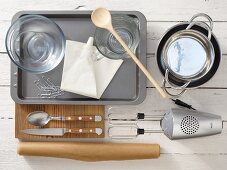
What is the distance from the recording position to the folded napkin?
882 mm

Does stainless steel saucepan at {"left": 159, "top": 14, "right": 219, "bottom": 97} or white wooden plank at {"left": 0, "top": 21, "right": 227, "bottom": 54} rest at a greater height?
white wooden plank at {"left": 0, "top": 21, "right": 227, "bottom": 54}

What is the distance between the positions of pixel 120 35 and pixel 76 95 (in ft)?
0.55

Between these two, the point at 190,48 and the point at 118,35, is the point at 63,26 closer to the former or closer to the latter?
the point at 118,35

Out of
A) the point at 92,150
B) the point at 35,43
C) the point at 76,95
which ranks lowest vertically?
the point at 92,150

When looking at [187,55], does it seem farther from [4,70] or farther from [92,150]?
[4,70]

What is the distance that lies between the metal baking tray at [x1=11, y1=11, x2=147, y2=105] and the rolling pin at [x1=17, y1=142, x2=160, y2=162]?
98 mm

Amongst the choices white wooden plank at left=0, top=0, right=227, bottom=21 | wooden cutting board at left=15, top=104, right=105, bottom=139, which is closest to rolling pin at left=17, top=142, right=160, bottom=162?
wooden cutting board at left=15, top=104, right=105, bottom=139

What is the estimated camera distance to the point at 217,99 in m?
0.93

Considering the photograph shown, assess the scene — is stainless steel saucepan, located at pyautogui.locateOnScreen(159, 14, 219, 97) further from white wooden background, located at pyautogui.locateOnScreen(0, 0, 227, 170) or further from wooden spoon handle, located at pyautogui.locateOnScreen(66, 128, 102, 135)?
wooden spoon handle, located at pyautogui.locateOnScreen(66, 128, 102, 135)

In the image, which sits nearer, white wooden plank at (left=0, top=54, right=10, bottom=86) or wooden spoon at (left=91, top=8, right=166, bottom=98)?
wooden spoon at (left=91, top=8, right=166, bottom=98)

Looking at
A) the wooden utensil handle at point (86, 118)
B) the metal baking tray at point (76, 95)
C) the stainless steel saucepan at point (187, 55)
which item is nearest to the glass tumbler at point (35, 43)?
the metal baking tray at point (76, 95)

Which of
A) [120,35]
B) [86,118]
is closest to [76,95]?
[86,118]

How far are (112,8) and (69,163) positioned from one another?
373mm

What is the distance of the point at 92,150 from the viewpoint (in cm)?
90
